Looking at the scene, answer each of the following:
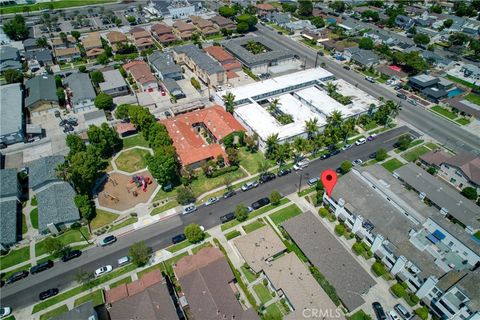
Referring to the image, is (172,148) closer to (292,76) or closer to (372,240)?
(372,240)

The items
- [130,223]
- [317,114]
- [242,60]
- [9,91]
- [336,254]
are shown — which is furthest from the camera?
[242,60]

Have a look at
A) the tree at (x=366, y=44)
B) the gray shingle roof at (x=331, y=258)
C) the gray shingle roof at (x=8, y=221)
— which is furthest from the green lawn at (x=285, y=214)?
the tree at (x=366, y=44)

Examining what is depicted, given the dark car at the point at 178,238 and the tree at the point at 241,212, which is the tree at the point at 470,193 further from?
the dark car at the point at 178,238

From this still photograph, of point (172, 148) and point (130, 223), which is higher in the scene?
point (172, 148)

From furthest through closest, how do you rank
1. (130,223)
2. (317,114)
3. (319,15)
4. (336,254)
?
(319,15)
(317,114)
(130,223)
(336,254)

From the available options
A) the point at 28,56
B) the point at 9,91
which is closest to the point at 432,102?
the point at 9,91

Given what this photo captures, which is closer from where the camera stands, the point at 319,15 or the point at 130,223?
the point at 130,223
